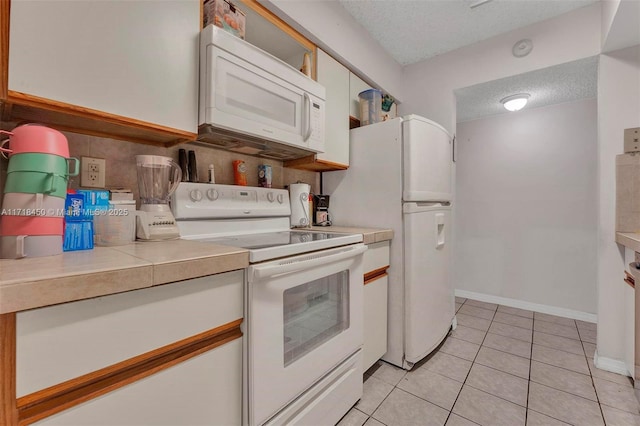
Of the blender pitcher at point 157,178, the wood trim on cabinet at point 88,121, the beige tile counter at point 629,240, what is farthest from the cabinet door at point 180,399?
the beige tile counter at point 629,240

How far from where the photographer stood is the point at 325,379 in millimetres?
1201

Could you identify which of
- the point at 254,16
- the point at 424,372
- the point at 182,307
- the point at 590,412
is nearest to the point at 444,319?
the point at 424,372

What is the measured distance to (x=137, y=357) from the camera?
67 cm

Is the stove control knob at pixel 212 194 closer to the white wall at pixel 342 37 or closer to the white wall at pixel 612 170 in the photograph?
the white wall at pixel 342 37

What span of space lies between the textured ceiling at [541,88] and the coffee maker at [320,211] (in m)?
1.55

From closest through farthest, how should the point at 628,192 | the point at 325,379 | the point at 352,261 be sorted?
1. the point at 325,379
2. the point at 352,261
3. the point at 628,192

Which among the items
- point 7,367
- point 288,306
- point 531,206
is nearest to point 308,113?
point 288,306

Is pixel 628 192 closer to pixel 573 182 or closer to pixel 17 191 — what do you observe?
pixel 573 182

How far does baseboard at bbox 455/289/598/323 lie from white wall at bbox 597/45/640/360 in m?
0.93

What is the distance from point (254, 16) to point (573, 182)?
3149 millimetres

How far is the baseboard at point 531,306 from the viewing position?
2587mm

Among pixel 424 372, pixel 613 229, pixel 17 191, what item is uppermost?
pixel 17 191

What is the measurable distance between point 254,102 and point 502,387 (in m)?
2.05

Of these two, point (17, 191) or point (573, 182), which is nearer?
point (17, 191)
